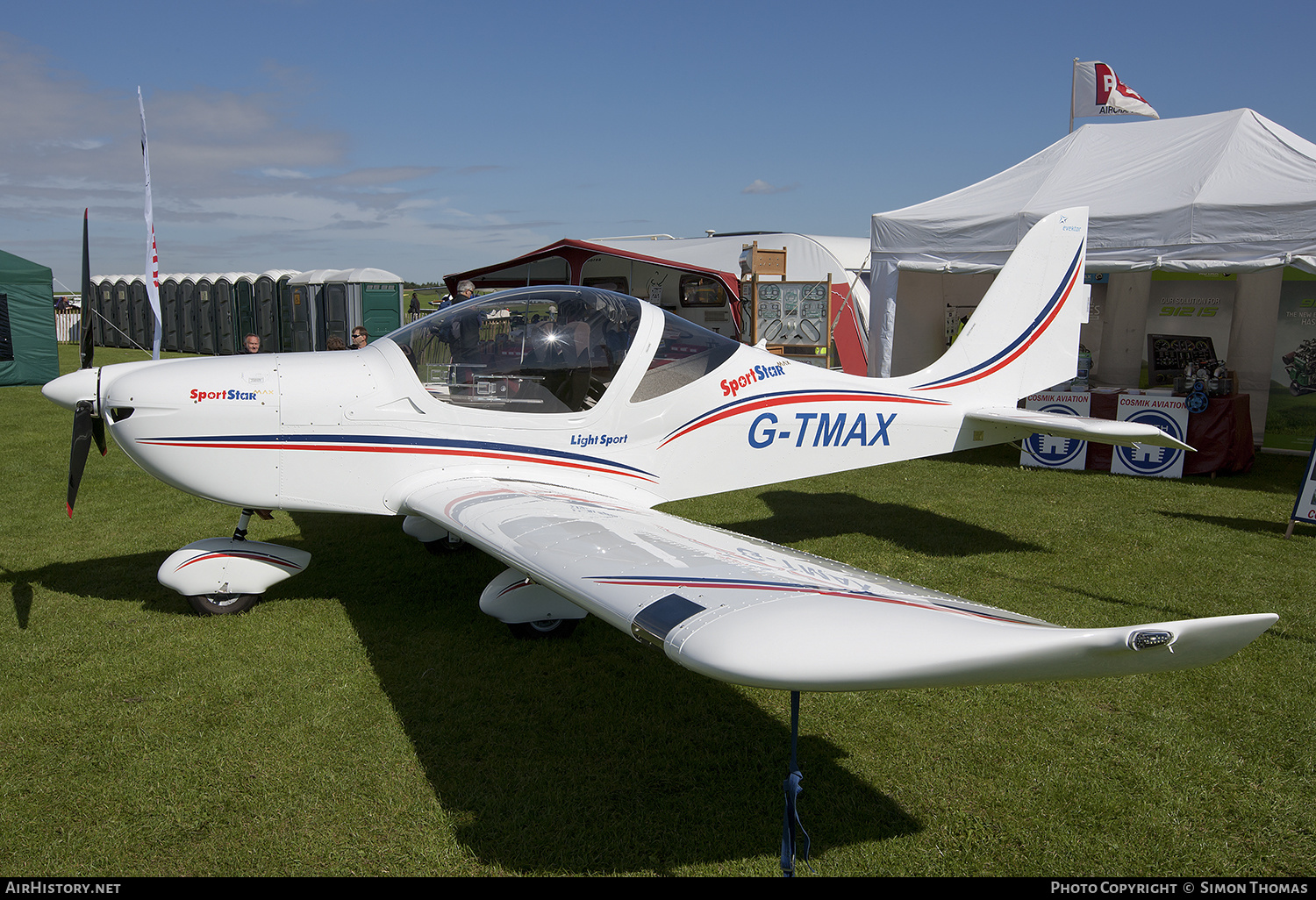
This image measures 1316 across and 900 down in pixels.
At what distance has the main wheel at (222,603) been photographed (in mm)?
4637

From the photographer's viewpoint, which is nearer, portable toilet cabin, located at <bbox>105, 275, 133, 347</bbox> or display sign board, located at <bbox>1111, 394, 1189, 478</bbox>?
display sign board, located at <bbox>1111, 394, 1189, 478</bbox>

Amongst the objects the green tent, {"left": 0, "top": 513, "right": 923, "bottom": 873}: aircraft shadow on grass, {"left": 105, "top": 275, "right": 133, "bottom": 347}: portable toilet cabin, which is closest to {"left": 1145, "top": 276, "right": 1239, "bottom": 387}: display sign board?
{"left": 0, "top": 513, "right": 923, "bottom": 873}: aircraft shadow on grass

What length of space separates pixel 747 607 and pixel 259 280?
25.4 m

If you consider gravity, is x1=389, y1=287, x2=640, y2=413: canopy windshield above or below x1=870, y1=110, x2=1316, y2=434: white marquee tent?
below

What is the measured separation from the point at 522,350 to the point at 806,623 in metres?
3.00

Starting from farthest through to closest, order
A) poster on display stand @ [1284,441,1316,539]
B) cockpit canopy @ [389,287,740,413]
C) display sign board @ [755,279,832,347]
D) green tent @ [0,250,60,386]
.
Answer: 1. green tent @ [0,250,60,386]
2. display sign board @ [755,279,832,347]
3. poster on display stand @ [1284,441,1316,539]
4. cockpit canopy @ [389,287,740,413]

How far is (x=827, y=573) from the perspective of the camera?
107 inches

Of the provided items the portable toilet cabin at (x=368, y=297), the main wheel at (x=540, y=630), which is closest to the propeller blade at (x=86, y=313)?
the main wheel at (x=540, y=630)

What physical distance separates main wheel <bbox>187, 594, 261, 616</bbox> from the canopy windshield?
5.54ft

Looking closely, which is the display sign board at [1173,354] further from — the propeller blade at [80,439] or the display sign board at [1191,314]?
the propeller blade at [80,439]

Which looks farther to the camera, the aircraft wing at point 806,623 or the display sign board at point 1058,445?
the display sign board at point 1058,445

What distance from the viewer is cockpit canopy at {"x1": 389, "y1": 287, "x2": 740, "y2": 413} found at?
4582mm

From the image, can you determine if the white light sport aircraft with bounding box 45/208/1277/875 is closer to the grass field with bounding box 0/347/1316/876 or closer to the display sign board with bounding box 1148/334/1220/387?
the grass field with bounding box 0/347/1316/876

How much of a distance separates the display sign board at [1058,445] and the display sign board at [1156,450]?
359 mm
